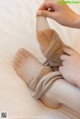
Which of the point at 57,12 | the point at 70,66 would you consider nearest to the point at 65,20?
the point at 57,12

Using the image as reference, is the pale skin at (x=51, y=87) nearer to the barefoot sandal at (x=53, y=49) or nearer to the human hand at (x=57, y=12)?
the barefoot sandal at (x=53, y=49)

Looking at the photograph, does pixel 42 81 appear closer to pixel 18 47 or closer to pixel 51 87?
pixel 51 87

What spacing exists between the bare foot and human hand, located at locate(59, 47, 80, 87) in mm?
80

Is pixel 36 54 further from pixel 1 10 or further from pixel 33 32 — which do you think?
pixel 1 10

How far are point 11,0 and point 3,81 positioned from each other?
416 mm

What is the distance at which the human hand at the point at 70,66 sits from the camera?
707mm

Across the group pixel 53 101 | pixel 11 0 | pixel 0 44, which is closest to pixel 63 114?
pixel 53 101

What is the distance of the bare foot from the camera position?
2.60 feet

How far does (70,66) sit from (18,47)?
0.23m

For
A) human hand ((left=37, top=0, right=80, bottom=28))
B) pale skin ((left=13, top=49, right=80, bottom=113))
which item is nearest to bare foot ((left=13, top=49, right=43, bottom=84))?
pale skin ((left=13, top=49, right=80, bottom=113))

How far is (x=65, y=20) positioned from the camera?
2.58ft

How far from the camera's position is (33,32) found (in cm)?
95

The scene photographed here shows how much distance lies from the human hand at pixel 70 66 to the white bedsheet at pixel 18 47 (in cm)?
11

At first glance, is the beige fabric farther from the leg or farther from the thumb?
the thumb
